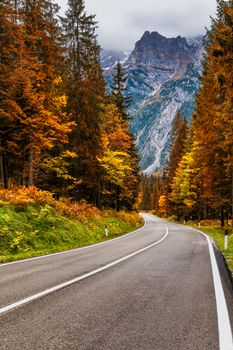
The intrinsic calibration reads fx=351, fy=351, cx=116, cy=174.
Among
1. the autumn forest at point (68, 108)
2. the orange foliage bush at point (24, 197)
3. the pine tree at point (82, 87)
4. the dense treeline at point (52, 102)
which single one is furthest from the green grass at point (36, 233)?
the pine tree at point (82, 87)

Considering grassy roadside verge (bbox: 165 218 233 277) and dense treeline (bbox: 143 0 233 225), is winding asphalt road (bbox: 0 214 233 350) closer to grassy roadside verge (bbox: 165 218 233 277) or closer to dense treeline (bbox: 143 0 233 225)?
grassy roadside verge (bbox: 165 218 233 277)

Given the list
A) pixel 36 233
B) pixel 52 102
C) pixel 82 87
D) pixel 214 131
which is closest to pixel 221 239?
pixel 214 131

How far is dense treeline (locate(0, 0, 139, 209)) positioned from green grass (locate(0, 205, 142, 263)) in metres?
4.79

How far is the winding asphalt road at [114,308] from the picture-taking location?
431 cm

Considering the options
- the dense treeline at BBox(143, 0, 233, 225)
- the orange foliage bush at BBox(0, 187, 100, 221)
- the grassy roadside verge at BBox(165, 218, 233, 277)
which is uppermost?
the dense treeline at BBox(143, 0, 233, 225)

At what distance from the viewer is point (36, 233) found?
16.7 metres

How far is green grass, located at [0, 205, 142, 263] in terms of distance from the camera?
14.1 m

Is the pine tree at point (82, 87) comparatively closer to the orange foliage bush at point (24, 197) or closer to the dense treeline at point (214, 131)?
the orange foliage bush at point (24, 197)

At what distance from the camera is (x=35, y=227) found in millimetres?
17109

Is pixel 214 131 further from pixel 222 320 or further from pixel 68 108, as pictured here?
pixel 222 320

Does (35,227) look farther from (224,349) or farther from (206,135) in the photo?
(206,135)

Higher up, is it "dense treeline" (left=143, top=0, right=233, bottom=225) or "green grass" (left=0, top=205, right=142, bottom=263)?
"dense treeline" (left=143, top=0, right=233, bottom=225)

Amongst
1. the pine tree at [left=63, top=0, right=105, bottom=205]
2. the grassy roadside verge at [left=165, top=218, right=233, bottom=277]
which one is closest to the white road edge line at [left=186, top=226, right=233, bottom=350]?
the grassy roadside verge at [left=165, top=218, right=233, bottom=277]

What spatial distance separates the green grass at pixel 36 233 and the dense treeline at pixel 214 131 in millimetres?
9220
